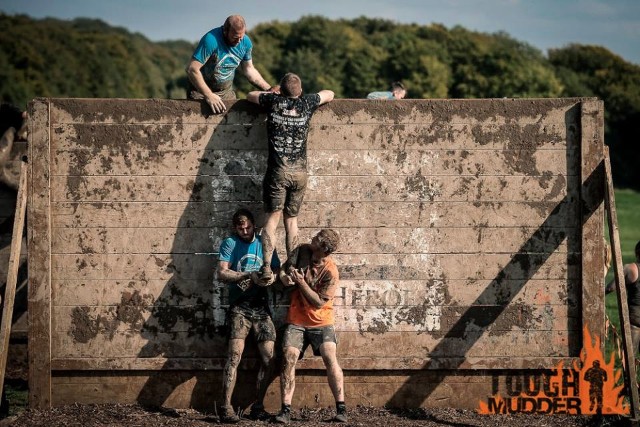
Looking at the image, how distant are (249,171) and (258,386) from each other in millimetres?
2017

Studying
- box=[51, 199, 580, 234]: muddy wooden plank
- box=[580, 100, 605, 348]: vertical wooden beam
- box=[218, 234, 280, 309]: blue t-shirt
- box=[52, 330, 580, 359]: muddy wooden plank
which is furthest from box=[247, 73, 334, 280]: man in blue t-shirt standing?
box=[580, 100, 605, 348]: vertical wooden beam

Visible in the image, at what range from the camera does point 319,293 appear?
8.70 m

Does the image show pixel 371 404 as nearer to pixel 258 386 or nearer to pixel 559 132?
pixel 258 386

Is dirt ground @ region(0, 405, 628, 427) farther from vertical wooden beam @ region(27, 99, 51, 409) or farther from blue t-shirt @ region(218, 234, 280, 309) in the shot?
blue t-shirt @ region(218, 234, 280, 309)

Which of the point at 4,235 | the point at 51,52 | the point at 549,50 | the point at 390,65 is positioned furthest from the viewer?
the point at 549,50

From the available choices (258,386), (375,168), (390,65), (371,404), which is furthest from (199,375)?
(390,65)

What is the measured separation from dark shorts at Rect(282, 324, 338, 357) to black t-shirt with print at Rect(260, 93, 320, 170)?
148 cm

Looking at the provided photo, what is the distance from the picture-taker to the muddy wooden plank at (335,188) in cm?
908

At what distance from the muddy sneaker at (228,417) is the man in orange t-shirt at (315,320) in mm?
374

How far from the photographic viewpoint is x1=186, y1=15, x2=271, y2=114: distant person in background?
907cm

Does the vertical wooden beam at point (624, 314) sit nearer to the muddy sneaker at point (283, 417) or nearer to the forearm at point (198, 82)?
the muddy sneaker at point (283, 417)

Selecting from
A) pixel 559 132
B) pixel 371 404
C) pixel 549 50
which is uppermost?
pixel 549 50

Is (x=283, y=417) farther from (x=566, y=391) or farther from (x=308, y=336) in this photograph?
(x=566, y=391)

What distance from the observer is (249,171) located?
9070 millimetres
